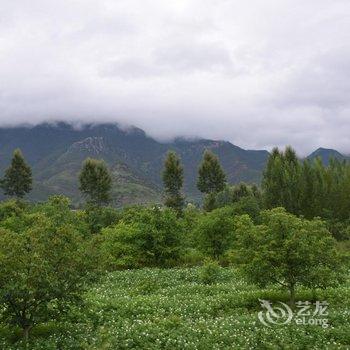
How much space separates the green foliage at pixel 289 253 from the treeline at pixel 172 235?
51 millimetres

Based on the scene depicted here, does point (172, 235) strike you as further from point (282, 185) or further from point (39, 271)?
point (282, 185)

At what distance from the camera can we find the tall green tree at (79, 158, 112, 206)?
84.6 m

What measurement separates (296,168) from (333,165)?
2739cm

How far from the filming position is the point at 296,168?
80.1 meters

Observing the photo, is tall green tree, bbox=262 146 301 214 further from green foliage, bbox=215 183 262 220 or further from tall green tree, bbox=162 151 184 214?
tall green tree, bbox=162 151 184 214

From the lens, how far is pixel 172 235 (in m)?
45.9

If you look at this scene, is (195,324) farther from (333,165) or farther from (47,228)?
(333,165)

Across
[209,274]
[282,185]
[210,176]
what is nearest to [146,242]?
[209,274]

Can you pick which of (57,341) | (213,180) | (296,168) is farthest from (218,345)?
(213,180)

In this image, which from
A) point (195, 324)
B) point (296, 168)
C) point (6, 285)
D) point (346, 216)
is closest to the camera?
point (6, 285)

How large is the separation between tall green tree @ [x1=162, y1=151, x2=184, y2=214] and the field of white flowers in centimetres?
5630
